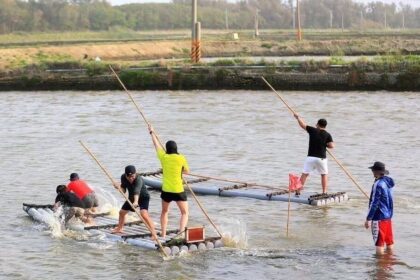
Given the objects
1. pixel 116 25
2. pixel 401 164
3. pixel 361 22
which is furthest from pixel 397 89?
pixel 361 22

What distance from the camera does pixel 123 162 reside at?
25.6m

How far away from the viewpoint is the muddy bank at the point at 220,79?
4034cm

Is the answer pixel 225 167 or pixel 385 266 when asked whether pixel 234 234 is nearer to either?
pixel 385 266

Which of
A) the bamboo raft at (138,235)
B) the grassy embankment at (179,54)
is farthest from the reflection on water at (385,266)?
the grassy embankment at (179,54)

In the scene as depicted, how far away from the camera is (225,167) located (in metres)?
24.6

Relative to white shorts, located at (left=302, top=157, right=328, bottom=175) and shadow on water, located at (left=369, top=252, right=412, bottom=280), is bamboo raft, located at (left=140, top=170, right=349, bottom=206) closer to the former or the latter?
white shorts, located at (left=302, top=157, right=328, bottom=175)

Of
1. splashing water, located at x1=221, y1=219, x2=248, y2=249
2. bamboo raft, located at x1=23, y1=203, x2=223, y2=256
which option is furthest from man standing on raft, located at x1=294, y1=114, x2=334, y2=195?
bamboo raft, located at x1=23, y1=203, x2=223, y2=256

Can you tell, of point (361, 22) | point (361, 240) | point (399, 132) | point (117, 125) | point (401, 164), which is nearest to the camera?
point (361, 240)

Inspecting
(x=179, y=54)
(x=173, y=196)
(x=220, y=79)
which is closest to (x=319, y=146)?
(x=173, y=196)

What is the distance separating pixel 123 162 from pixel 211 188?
17.7 ft

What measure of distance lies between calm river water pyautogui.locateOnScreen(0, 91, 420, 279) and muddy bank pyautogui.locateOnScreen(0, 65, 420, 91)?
2.09 ft

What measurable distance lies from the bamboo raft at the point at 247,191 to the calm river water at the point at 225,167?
0.59 feet

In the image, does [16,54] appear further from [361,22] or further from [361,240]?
[361,22]

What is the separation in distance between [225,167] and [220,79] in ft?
61.5
